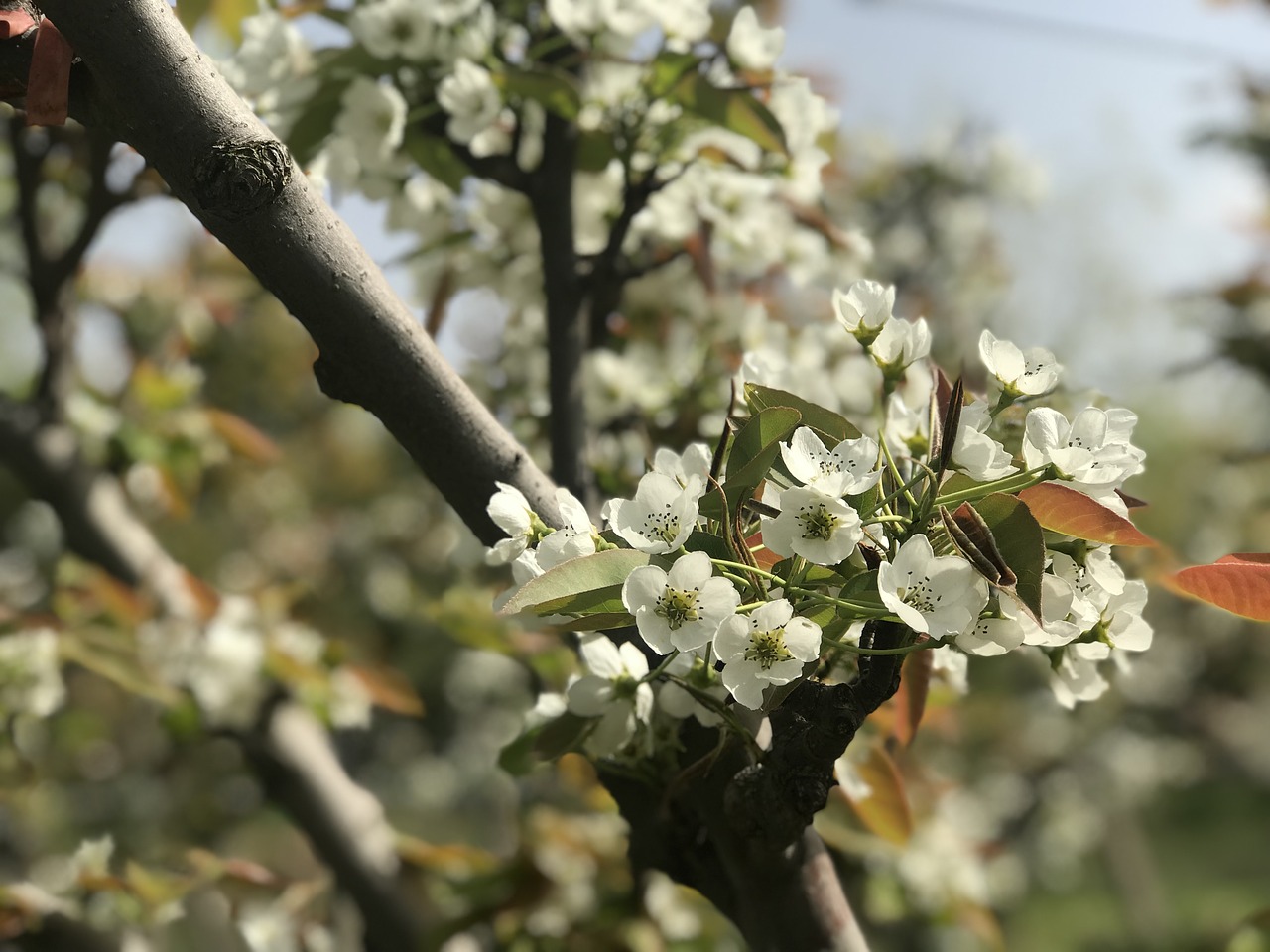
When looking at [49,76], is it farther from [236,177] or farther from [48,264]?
[48,264]

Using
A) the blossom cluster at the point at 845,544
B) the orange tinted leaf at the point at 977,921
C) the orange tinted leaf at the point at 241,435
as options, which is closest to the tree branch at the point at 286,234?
the blossom cluster at the point at 845,544

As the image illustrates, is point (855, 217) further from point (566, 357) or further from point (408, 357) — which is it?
point (408, 357)

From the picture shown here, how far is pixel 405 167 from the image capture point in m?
1.10

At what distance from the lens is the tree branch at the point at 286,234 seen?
Result: 1.94 ft

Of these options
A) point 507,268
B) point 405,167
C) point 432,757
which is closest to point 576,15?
point 405,167

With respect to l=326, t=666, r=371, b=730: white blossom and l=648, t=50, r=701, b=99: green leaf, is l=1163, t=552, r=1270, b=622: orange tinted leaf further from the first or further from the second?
l=326, t=666, r=371, b=730: white blossom

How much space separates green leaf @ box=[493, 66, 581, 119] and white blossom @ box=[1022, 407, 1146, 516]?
59cm

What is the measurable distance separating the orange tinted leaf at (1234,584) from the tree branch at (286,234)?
0.39 metres

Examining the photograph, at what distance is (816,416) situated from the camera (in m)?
0.61

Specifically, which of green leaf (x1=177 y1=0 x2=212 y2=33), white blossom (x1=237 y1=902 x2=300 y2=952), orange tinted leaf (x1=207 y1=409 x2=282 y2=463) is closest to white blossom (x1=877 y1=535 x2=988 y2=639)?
green leaf (x1=177 y1=0 x2=212 y2=33)

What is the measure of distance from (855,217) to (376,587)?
13.3 ft

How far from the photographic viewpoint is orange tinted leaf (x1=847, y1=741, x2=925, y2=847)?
819 mm

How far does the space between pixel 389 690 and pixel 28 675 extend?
0.50 m

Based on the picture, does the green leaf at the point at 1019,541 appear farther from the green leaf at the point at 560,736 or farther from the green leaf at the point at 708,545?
the green leaf at the point at 560,736
